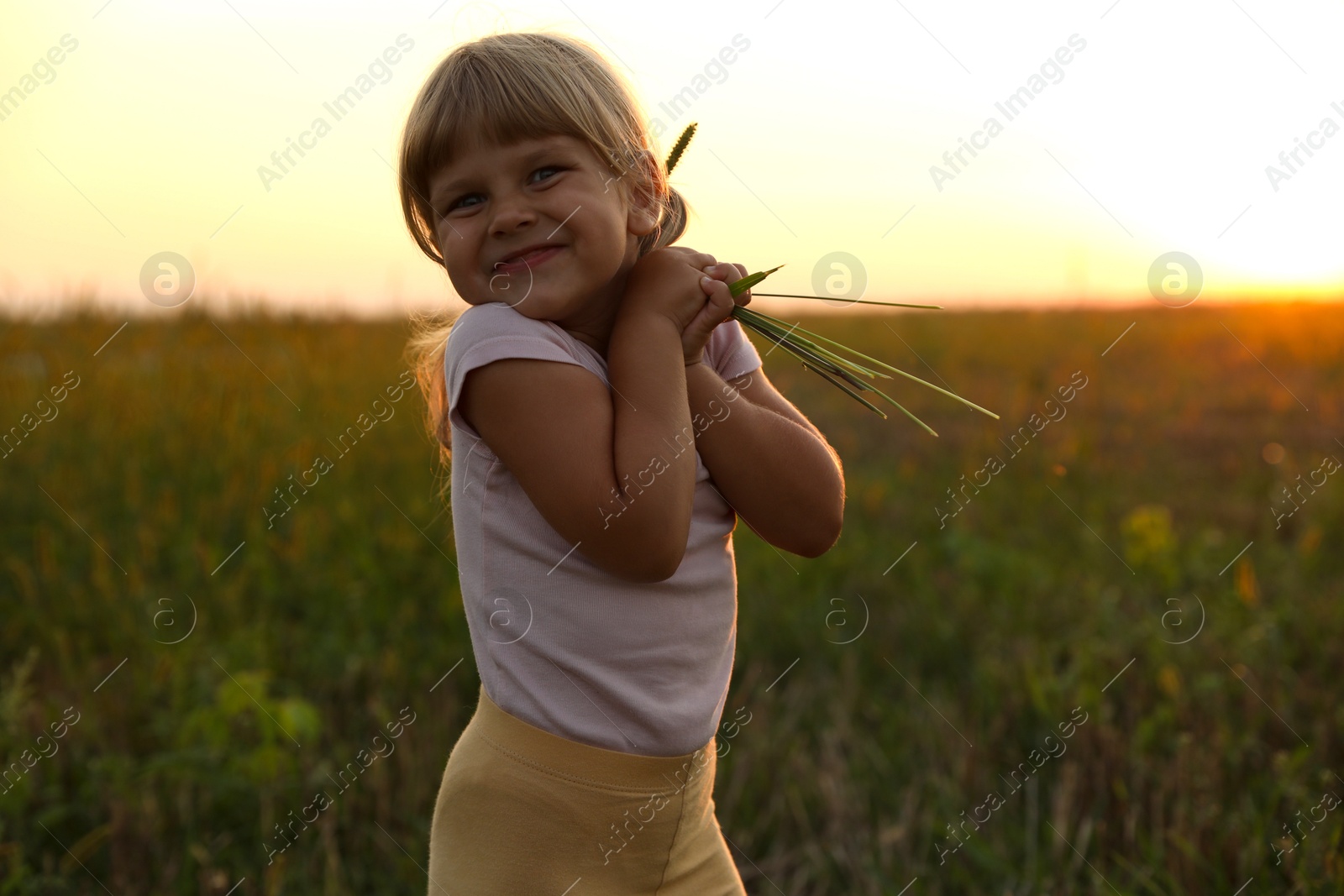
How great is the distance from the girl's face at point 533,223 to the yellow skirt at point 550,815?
0.60 meters

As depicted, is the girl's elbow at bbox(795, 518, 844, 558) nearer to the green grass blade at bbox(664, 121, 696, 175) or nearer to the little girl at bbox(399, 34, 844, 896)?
the little girl at bbox(399, 34, 844, 896)

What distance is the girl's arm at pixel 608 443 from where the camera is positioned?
4.24 ft

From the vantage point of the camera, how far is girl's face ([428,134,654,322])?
139cm

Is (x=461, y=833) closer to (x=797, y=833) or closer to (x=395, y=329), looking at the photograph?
(x=797, y=833)

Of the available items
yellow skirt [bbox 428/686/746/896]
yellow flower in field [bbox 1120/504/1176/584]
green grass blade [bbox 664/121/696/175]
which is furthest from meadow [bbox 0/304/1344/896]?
green grass blade [bbox 664/121/696/175]

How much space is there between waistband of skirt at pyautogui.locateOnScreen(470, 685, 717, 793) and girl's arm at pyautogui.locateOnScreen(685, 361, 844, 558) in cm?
37

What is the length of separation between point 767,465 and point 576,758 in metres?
0.48

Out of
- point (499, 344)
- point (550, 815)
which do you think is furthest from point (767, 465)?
point (550, 815)

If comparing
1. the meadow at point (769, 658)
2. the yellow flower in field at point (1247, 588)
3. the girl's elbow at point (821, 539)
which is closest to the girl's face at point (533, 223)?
the girl's elbow at point (821, 539)

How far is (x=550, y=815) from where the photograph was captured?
1423 mm

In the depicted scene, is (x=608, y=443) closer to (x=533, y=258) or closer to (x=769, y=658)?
(x=533, y=258)

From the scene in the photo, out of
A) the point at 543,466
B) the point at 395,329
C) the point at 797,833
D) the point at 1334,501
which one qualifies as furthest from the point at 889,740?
the point at 395,329

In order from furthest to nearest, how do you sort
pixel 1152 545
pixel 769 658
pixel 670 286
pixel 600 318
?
pixel 1152 545 → pixel 769 658 → pixel 600 318 → pixel 670 286

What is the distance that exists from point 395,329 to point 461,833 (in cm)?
775
